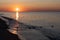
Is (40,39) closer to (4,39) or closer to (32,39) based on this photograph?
(32,39)

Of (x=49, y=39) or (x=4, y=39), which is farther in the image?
(x=49, y=39)

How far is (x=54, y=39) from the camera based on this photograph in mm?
31266

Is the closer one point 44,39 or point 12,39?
point 12,39

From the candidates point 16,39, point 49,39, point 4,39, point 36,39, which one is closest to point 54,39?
point 49,39

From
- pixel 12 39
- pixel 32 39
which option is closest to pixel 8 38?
pixel 12 39

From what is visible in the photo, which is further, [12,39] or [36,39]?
[36,39]

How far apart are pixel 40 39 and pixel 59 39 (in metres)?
3.18

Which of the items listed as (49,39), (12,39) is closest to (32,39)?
(49,39)

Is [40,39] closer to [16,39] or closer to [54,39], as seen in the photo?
[54,39]

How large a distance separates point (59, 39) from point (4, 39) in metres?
9.67

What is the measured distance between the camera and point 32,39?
3075cm

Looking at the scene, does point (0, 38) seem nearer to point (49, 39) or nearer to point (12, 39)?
point (12, 39)

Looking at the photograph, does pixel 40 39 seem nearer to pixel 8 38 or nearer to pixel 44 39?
pixel 44 39

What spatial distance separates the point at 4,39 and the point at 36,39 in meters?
6.97
